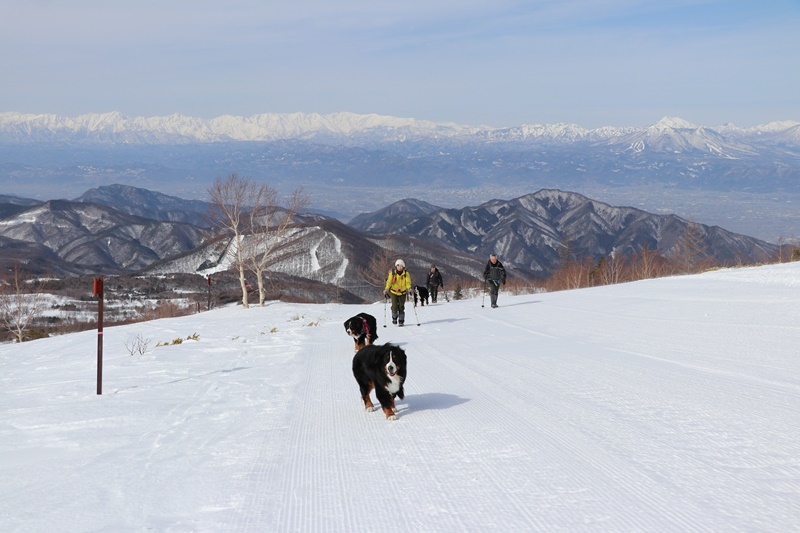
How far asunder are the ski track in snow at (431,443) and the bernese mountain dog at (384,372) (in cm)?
30

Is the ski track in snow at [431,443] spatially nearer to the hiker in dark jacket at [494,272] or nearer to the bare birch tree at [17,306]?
the hiker in dark jacket at [494,272]

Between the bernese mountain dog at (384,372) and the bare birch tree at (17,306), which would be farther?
the bare birch tree at (17,306)

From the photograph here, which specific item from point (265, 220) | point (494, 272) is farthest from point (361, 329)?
point (265, 220)

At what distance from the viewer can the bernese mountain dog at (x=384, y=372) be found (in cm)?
698

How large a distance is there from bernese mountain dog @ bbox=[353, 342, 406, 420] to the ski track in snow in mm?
301

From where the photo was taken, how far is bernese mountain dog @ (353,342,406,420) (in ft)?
22.9

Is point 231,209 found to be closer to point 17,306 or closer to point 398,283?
point 398,283

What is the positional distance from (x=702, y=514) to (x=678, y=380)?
4887 millimetres

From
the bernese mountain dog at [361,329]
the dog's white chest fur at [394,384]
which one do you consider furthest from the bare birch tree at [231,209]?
the dog's white chest fur at [394,384]

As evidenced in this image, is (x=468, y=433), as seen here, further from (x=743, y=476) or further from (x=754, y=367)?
(x=754, y=367)

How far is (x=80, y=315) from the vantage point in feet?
427

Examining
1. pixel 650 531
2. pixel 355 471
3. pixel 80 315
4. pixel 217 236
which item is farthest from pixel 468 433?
pixel 80 315

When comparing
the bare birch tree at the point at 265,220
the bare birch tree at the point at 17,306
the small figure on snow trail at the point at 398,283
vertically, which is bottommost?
the bare birch tree at the point at 17,306

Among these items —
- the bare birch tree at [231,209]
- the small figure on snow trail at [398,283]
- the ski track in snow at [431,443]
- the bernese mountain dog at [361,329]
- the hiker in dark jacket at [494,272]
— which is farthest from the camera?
the bare birch tree at [231,209]
